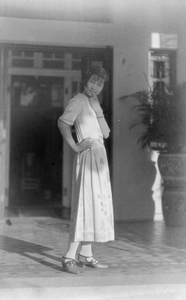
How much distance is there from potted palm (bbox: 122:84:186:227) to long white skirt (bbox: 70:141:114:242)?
272 cm

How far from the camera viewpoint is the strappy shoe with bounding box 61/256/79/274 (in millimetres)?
3809

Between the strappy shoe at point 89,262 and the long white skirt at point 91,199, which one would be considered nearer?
the long white skirt at point 91,199

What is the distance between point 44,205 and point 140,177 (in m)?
2.50

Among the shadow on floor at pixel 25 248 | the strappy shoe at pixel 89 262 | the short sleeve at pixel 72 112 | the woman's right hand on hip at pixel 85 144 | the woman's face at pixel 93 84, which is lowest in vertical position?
the shadow on floor at pixel 25 248

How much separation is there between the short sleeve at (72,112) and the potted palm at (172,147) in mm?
2773

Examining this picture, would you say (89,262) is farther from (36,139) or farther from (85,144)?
(36,139)

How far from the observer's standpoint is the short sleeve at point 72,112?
12.7ft

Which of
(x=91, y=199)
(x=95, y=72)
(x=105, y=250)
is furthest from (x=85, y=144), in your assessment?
(x=105, y=250)

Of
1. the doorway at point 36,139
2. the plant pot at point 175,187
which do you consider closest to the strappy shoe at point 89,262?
the plant pot at point 175,187

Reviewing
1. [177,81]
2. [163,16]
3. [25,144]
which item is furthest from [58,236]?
[25,144]

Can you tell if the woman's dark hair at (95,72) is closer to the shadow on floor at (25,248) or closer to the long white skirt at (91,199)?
the long white skirt at (91,199)

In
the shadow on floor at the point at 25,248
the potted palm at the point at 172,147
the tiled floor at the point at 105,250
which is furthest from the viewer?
the potted palm at the point at 172,147

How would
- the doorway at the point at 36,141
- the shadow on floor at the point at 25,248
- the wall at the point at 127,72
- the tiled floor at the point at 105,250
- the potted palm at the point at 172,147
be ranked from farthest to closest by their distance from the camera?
the doorway at the point at 36,141 → the wall at the point at 127,72 → the potted palm at the point at 172,147 → the shadow on floor at the point at 25,248 → the tiled floor at the point at 105,250

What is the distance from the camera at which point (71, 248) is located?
154 inches
